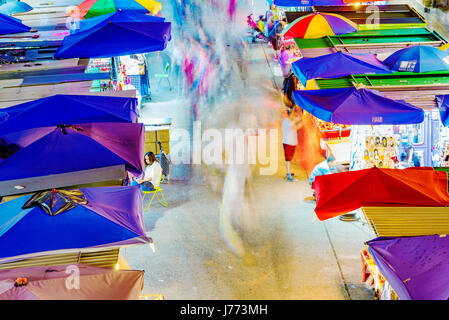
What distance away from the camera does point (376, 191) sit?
22.3 feet

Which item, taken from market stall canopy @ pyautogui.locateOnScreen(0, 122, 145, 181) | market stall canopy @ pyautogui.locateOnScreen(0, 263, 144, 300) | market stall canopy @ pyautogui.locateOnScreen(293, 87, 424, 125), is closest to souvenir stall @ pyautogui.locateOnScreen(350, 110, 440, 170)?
market stall canopy @ pyautogui.locateOnScreen(293, 87, 424, 125)

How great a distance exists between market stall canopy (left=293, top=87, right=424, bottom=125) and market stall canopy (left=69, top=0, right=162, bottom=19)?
7.26m

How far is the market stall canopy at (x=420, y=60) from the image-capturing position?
10.0 m

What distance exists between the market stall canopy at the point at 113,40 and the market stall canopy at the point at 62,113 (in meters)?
2.70

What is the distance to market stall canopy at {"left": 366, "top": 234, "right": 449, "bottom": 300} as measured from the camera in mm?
4477

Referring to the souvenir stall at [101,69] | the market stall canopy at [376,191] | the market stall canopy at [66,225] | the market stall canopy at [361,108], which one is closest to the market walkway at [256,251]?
the market stall canopy at [376,191]

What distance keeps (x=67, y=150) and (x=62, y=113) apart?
51.1 inches

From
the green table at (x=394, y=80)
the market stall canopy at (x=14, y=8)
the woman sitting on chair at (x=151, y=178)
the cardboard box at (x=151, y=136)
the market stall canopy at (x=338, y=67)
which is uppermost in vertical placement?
the market stall canopy at (x=14, y=8)

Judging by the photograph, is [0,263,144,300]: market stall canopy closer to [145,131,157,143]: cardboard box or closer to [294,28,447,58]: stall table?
[145,131,157,143]: cardboard box

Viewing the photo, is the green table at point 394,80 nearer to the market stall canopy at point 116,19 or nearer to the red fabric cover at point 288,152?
the red fabric cover at point 288,152

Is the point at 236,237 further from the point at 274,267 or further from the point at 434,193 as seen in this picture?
the point at 434,193

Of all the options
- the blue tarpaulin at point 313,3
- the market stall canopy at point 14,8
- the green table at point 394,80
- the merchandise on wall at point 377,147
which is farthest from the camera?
the blue tarpaulin at point 313,3

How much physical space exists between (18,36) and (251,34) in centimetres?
1180

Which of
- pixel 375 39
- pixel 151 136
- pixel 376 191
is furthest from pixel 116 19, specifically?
pixel 376 191
